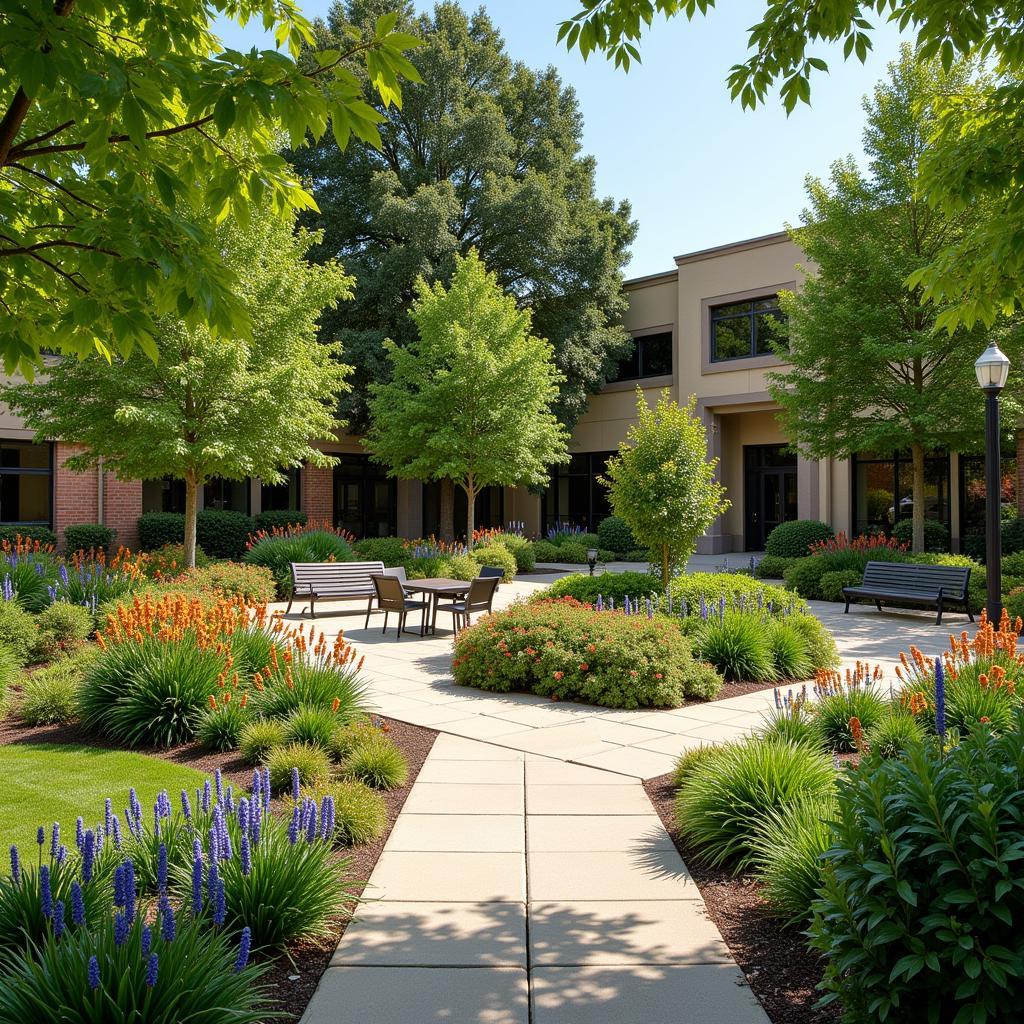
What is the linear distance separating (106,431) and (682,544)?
968 cm

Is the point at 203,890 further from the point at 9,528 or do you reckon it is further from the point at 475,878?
the point at 9,528

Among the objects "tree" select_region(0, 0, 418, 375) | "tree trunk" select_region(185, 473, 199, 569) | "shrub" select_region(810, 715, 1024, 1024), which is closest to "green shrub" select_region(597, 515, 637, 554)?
"tree trunk" select_region(185, 473, 199, 569)

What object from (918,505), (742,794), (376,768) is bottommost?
(376,768)

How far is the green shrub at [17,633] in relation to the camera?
Answer: 9.13 meters

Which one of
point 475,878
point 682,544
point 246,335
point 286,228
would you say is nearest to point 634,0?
point 246,335

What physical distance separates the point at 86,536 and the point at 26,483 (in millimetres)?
2224

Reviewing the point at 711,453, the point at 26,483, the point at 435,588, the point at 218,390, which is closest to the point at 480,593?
the point at 435,588

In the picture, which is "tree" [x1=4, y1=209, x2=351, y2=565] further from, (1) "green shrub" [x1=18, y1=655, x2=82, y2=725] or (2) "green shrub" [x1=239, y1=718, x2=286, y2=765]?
(2) "green shrub" [x1=239, y1=718, x2=286, y2=765]

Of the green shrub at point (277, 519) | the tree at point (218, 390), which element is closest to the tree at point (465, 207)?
the green shrub at point (277, 519)

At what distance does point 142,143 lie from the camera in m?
2.96

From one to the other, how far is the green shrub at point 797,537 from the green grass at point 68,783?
1830 cm

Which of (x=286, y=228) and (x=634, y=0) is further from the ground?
(x=286, y=228)

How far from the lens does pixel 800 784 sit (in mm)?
4703

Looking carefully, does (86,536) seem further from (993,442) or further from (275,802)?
(993,442)
